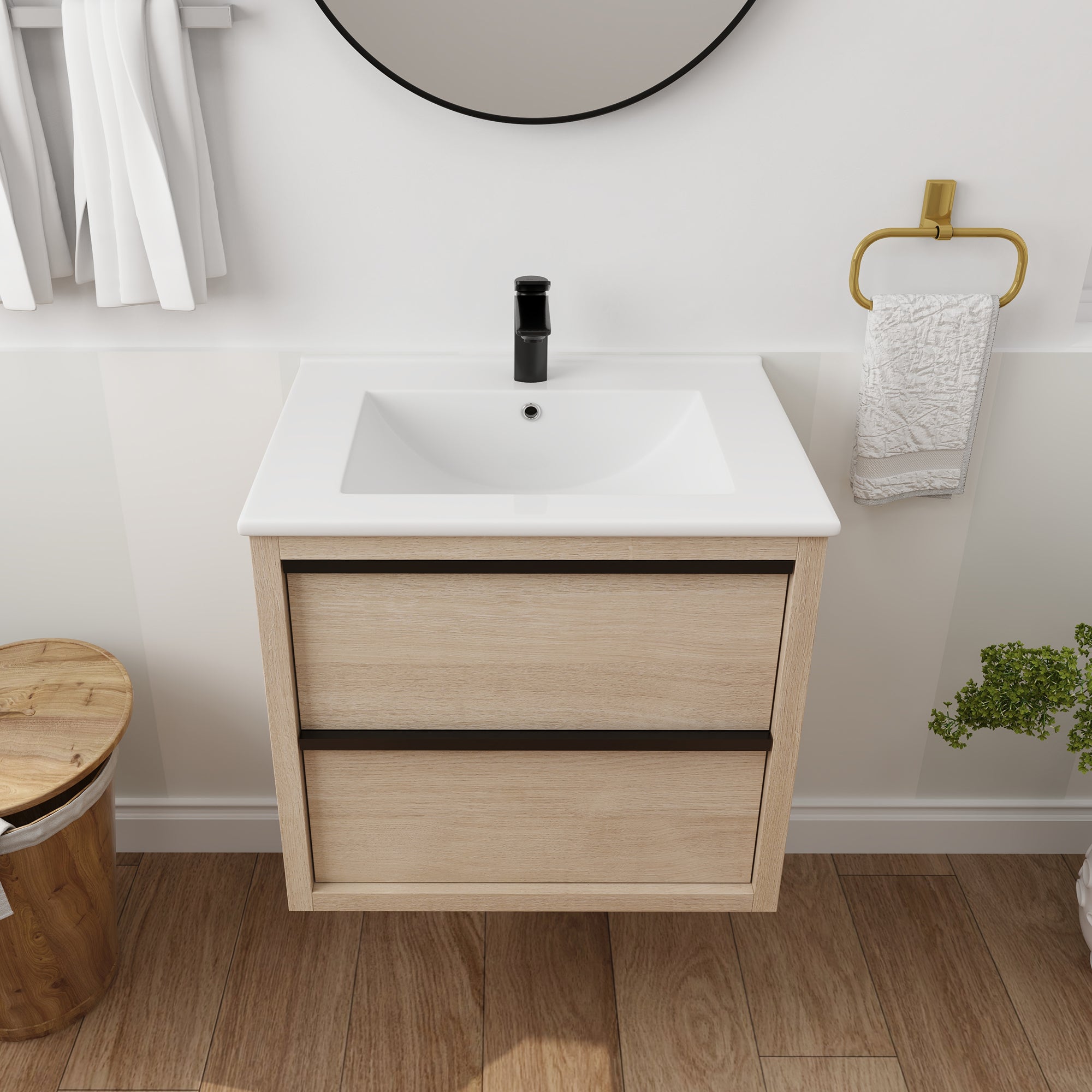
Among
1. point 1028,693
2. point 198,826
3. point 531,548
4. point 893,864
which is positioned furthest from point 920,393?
point 198,826

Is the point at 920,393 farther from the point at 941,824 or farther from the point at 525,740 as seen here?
the point at 941,824

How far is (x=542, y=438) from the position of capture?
1539 mm

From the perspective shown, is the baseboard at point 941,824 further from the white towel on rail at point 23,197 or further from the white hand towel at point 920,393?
the white towel on rail at point 23,197

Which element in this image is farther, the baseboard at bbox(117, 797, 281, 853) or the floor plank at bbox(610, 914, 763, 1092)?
the baseboard at bbox(117, 797, 281, 853)

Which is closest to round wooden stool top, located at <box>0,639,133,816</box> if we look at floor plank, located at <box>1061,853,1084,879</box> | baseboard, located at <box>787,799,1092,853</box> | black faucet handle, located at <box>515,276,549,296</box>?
black faucet handle, located at <box>515,276,549,296</box>

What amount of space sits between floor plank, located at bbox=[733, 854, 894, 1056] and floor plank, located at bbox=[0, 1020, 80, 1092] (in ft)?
3.62

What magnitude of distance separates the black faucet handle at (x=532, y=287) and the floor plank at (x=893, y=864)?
4.17 ft

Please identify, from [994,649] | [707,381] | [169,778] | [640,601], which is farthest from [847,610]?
[169,778]

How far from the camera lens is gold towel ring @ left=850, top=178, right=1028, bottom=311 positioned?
4.94ft

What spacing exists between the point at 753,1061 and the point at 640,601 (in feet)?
2.87

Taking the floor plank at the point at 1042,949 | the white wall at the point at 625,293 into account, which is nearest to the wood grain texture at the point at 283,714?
the white wall at the point at 625,293

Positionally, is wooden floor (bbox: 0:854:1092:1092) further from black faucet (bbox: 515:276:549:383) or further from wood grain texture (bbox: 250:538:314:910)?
black faucet (bbox: 515:276:549:383)

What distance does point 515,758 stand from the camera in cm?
137

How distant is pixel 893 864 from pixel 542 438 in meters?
1.15
